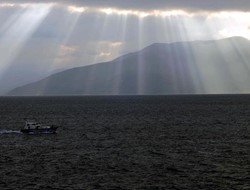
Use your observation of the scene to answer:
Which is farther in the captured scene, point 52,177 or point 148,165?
point 148,165

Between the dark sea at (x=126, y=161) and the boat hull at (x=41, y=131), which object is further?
the boat hull at (x=41, y=131)

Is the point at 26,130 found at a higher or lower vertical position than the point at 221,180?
higher

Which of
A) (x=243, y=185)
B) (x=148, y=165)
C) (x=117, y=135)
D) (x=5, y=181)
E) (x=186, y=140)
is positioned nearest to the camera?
(x=243, y=185)

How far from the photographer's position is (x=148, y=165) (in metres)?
75.2

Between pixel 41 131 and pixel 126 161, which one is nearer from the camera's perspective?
pixel 126 161

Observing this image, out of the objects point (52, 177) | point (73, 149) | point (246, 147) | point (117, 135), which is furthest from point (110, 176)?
point (117, 135)

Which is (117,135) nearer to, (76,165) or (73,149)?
(73,149)

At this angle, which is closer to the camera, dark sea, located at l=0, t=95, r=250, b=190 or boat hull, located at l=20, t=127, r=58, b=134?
dark sea, located at l=0, t=95, r=250, b=190

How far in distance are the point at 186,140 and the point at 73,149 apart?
29472mm

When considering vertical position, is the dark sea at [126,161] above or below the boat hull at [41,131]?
below

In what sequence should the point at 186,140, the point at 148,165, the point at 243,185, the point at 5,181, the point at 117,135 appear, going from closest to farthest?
the point at 243,185
the point at 5,181
the point at 148,165
the point at 186,140
the point at 117,135

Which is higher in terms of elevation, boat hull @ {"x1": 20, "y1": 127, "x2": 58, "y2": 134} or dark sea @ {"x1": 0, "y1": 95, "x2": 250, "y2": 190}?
boat hull @ {"x1": 20, "y1": 127, "x2": 58, "y2": 134}

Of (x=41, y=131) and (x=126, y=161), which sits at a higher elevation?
(x=41, y=131)

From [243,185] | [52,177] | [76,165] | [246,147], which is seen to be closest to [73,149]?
[76,165]
